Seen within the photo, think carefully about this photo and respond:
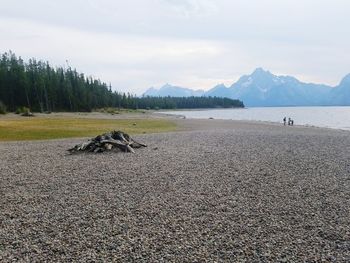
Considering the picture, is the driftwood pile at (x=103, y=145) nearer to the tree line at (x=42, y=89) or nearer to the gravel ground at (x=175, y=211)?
the gravel ground at (x=175, y=211)

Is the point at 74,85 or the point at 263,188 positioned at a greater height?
the point at 74,85

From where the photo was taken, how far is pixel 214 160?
75.1ft

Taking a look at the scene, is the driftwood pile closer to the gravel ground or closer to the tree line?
the gravel ground

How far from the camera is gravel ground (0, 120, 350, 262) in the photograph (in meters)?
8.46

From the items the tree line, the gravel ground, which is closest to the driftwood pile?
the gravel ground

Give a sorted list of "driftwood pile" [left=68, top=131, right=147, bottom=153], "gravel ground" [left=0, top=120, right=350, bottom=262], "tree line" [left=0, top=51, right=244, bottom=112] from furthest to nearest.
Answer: "tree line" [left=0, top=51, right=244, bottom=112] < "driftwood pile" [left=68, top=131, right=147, bottom=153] < "gravel ground" [left=0, top=120, right=350, bottom=262]

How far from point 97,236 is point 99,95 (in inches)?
5551

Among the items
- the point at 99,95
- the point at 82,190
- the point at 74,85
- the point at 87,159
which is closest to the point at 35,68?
the point at 74,85

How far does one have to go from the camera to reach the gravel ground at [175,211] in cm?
846

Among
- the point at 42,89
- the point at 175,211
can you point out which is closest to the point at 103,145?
the point at 175,211

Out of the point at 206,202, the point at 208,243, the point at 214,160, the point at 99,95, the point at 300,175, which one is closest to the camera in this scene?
the point at 208,243

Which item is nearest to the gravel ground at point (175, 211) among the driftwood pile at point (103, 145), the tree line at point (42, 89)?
the driftwood pile at point (103, 145)

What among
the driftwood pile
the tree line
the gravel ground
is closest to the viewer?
the gravel ground

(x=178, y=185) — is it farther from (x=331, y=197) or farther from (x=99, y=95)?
(x=99, y=95)
